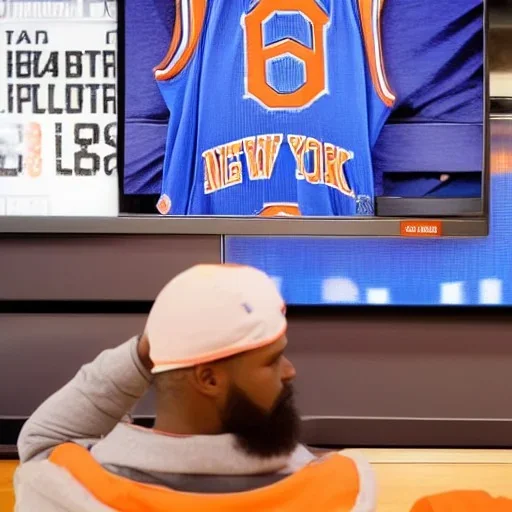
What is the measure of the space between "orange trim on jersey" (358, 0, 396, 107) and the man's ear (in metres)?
1.05

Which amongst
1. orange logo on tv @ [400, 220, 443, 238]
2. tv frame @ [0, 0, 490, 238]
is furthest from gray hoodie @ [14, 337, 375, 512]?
orange logo on tv @ [400, 220, 443, 238]

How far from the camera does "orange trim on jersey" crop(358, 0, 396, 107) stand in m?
1.67

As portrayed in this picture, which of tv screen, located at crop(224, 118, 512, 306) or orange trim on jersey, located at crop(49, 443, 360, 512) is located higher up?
tv screen, located at crop(224, 118, 512, 306)

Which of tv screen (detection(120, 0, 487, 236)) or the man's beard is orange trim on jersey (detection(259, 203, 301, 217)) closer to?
tv screen (detection(120, 0, 487, 236))

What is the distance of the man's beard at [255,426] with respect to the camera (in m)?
0.79

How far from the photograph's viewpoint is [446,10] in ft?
5.48

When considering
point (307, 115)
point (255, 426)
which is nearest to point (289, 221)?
point (307, 115)

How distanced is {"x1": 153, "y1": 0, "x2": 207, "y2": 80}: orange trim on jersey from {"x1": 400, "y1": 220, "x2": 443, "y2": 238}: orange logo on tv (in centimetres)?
57

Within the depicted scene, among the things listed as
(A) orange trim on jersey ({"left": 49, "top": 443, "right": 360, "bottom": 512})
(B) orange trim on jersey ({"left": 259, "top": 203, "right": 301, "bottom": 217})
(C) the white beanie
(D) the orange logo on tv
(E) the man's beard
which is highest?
(B) orange trim on jersey ({"left": 259, "top": 203, "right": 301, "bottom": 217})

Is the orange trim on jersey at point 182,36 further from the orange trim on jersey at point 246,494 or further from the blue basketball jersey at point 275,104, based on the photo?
the orange trim on jersey at point 246,494

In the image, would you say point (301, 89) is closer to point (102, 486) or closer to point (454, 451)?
point (454, 451)

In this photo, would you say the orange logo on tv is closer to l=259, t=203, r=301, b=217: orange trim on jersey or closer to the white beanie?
l=259, t=203, r=301, b=217: orange trim on jersey

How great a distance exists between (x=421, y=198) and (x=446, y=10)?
15.6 inches

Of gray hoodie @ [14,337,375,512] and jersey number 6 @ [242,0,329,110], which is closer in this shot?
gray hoodie @ [14,337,375,512]
